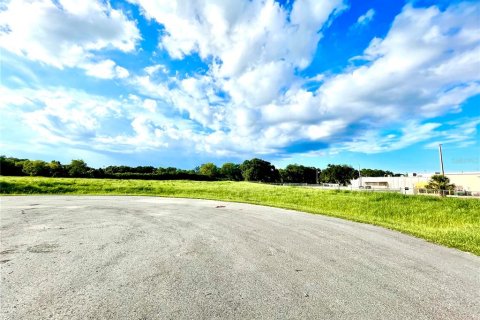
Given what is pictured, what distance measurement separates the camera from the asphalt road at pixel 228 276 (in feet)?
13.2

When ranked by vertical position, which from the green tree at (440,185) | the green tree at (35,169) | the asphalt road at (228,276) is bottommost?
the asphalt road at (228,276)

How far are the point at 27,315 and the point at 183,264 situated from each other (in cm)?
284

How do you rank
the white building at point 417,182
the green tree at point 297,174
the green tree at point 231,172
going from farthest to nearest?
the green tree at point 231,172, the green tree at point 297,174, the white building at point 417,182

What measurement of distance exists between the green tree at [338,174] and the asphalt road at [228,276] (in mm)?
135291

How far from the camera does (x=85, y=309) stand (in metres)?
3.94

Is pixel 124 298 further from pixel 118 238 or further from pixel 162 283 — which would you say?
pixel 118 238

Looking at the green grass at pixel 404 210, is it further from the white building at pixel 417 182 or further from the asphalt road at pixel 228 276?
the white building at pixel 417 182

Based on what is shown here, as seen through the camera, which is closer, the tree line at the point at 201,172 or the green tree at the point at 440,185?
the green tree at the point at 440,185

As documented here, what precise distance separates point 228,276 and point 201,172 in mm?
150222

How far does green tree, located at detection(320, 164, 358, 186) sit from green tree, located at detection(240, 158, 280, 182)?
28.8 metres

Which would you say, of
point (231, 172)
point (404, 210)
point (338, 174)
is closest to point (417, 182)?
point (338, 174)

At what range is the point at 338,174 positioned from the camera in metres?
137

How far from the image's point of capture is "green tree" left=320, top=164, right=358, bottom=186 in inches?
5399

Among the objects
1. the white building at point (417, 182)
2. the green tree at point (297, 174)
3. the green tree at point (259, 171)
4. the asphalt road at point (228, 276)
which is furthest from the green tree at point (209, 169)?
the asphalt road at point (228, 276)
